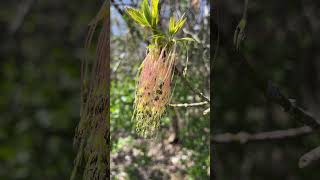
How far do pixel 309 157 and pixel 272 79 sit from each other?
0.36 feet

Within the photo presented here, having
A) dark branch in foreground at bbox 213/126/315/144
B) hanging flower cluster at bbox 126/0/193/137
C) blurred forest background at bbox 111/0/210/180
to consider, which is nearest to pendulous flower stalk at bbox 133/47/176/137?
hanging flower cluster at bbox 126/0/193/137

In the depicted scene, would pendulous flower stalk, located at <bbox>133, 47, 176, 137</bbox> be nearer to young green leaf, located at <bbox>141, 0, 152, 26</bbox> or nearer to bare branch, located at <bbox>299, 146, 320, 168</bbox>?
young green leaf, located at <bbox>141, 0, 152, 26</bbox>

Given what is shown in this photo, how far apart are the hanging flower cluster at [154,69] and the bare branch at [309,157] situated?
0.19 metres

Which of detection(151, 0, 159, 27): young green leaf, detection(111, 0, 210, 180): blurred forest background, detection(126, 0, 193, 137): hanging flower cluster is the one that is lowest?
detection(111, 0, 210, 180): blurred forest background

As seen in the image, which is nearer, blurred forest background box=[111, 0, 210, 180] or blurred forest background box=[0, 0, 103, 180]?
blurred forest background box=[0, 0, 103, 180]

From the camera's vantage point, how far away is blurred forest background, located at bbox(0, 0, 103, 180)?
622 mm

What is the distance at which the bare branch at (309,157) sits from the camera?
0.63 m

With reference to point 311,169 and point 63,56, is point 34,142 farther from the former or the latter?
point 311,169

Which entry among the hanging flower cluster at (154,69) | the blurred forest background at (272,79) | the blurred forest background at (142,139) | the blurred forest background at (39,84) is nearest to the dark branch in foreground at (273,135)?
the blurred forest background at (272,79)

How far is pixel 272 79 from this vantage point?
2.10 feet

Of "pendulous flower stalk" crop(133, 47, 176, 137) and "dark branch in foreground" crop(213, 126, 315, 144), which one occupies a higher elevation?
"pendulous flower stalk" crop(133, 47, 176, 137)

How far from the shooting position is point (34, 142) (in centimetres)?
62

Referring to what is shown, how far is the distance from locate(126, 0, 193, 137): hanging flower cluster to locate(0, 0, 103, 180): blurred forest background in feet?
0.28

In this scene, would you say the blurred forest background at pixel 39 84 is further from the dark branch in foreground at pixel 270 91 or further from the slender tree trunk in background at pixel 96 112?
the dark branch in foreground at pixel 270 91
